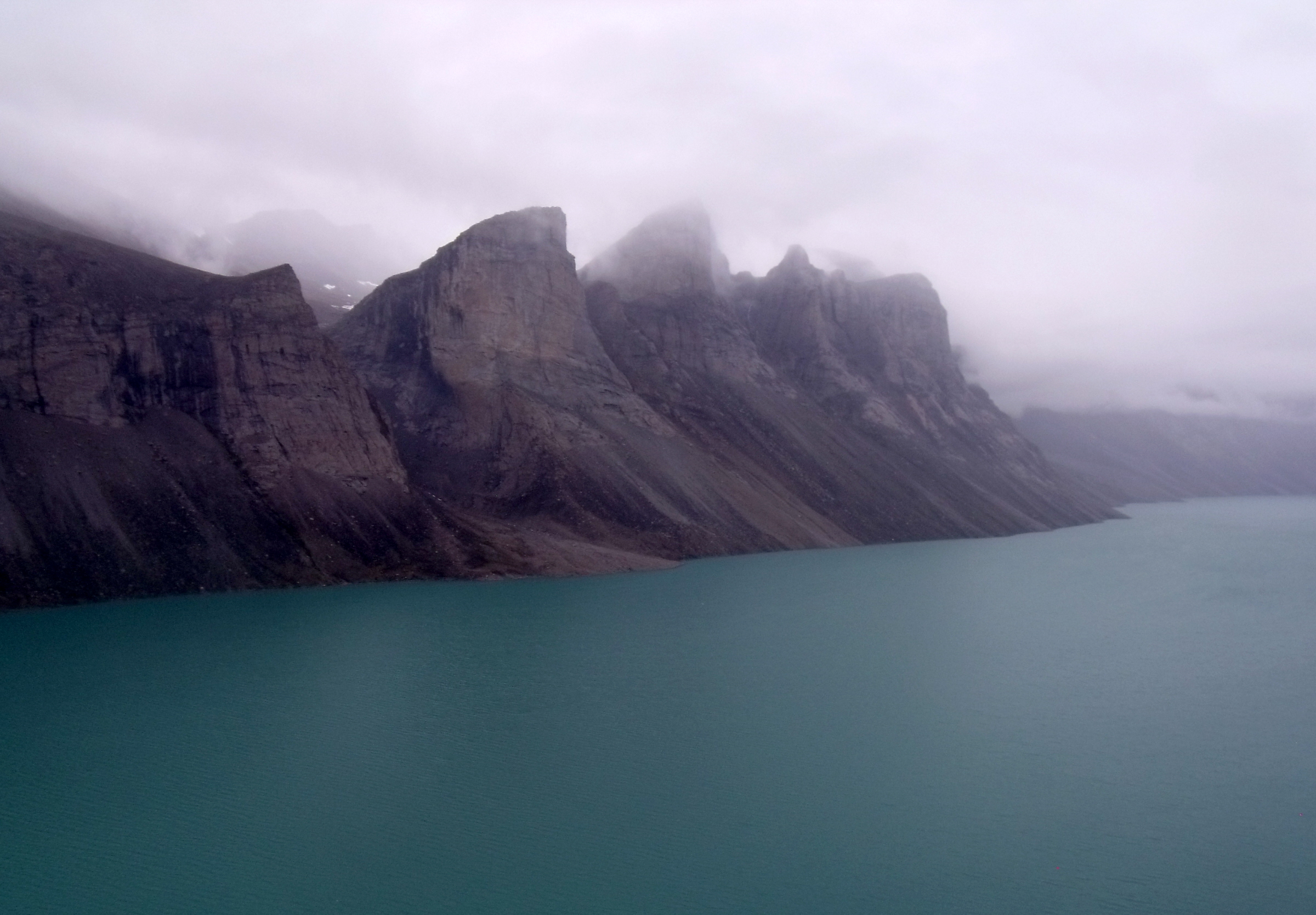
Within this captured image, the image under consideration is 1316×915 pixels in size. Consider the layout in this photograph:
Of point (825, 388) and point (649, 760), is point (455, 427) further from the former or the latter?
point (649, 760)

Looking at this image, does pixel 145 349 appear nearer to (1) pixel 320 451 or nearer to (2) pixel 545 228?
(1) pixel 320 451

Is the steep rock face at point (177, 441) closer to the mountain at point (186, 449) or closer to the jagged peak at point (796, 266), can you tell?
the mountain at point (186, 449)

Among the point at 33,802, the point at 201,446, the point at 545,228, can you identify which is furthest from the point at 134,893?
the point at 545,228

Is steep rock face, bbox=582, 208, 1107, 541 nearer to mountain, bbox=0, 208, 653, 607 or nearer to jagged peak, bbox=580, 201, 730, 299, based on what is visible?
jagged peak, bbox=580, 201, 730, 299

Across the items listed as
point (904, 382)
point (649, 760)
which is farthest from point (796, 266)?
point (649, 760)

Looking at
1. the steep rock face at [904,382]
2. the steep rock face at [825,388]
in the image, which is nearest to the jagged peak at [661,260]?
the steep rock face at [825,388]

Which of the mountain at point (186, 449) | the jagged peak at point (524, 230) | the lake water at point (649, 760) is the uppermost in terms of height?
the jagged peak at point (524, 230)
